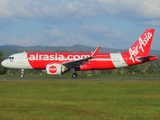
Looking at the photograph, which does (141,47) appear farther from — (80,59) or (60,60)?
(60,60)


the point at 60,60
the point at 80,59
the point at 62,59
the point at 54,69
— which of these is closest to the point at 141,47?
the point at 80,59

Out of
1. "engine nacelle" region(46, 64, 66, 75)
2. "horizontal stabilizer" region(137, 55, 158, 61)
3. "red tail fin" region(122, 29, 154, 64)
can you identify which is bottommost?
"engine nacelle" region(46, 64, 66, 75)

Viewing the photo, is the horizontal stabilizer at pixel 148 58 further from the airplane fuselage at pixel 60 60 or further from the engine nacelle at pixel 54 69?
the engine nacelle at pixel 54 69

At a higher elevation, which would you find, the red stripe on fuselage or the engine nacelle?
the red stripe on fuselage

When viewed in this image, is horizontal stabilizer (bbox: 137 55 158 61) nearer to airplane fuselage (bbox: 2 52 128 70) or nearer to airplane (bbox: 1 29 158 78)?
airplane (bbox: 1 29 158 78)

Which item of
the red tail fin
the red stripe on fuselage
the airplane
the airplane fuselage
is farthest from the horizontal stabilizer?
the red stripe on fuselage

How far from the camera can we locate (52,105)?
67.0 feet

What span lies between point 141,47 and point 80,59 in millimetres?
9198

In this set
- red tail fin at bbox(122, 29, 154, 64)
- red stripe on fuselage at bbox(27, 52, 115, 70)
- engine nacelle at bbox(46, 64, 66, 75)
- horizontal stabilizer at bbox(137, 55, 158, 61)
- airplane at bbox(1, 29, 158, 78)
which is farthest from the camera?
red tail fin at bbox(122, 29, 154, 64)

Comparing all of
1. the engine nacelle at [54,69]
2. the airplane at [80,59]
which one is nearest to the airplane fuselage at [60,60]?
the airplane at [80,59]

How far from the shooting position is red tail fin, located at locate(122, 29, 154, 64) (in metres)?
56.6

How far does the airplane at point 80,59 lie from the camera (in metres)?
53.4

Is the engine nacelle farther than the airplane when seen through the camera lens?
No

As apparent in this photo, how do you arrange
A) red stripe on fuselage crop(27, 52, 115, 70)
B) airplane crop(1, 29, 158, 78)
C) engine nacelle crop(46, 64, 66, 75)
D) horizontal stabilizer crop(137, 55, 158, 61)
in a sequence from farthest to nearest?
red stripe on fuselage crop(27, 52, 115, 70) < horizontal stabilizer crop(137, 55, 158, 61) < airplane crop(1, 29, 158, 78) < engine nacelle crop(46, 64, 66, 75)
